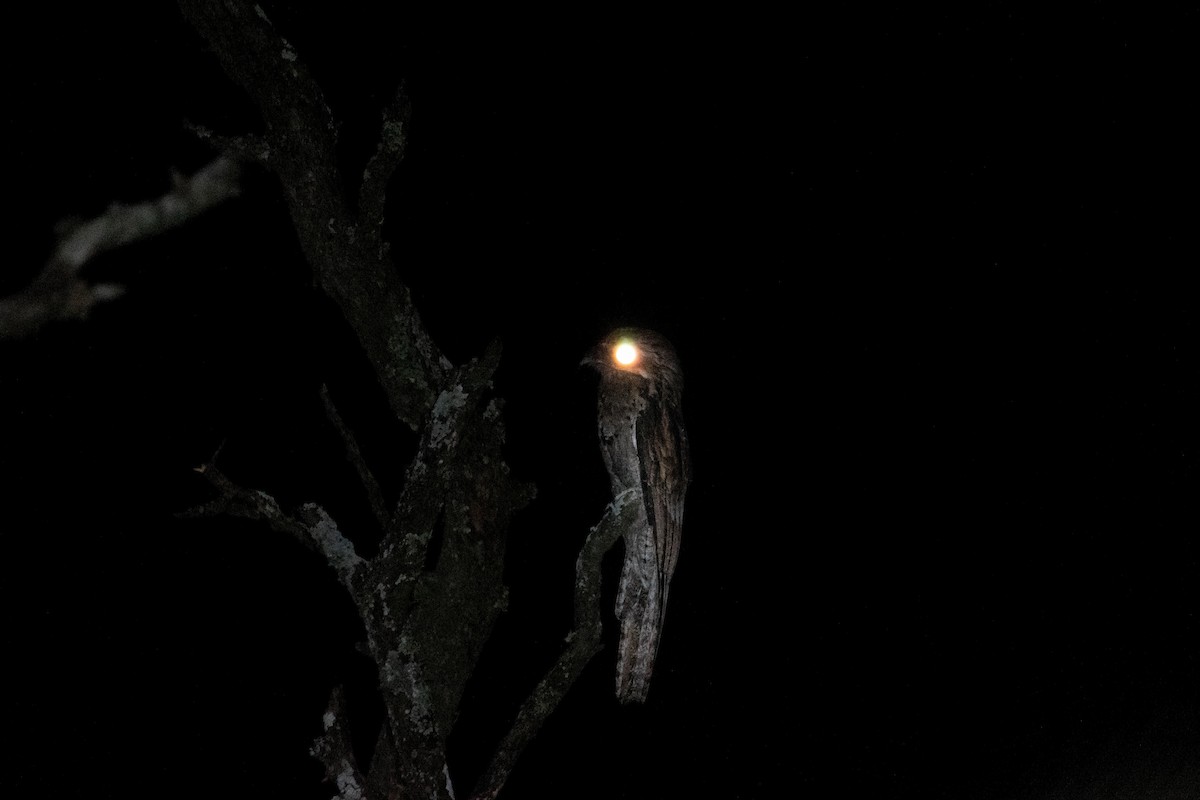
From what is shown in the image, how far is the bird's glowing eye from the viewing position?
3.32 m

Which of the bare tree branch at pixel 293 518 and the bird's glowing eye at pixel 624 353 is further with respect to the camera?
the bird's glowing eye at pixel 624 353

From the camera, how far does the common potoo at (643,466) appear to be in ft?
10.0

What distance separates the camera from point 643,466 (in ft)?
10.6

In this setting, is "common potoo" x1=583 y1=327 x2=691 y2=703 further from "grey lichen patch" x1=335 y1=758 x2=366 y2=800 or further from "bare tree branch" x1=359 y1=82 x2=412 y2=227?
"bare tree branch" x1=359 y1=82 x2=412 y2=227

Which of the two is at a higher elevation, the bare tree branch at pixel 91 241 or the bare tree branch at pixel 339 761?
the bare tree branch at pixel 91 241

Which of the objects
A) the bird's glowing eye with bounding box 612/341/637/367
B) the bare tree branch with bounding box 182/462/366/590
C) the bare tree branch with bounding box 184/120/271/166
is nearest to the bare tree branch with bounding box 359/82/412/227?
the bare tree branch with bounding box 184/120/271/166

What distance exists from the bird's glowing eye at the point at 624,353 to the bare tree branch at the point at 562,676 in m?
0.88

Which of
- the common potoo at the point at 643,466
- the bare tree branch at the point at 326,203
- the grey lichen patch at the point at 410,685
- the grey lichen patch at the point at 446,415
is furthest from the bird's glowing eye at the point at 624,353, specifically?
the grey lichen patch at the point at 410,685

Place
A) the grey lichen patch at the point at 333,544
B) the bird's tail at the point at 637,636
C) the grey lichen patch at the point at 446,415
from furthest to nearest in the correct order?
the bird's tail at the point at 637,636 < the grey lichen patch at the point at 333,544 < the grey lichen patch at the point at 446,415

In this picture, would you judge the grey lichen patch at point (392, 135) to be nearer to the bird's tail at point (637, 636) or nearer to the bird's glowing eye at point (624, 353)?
the bird's glowing eye at point (624, 353)

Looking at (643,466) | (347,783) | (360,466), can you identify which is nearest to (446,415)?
(360,466)

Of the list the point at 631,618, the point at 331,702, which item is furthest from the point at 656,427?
the point at 331,702

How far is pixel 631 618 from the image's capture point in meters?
3.09

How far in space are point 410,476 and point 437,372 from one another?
48cm
